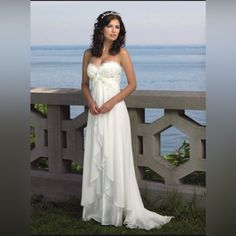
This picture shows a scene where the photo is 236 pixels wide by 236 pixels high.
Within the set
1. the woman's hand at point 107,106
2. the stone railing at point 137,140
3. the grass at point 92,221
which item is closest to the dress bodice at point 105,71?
the woman's hand at point 107,106

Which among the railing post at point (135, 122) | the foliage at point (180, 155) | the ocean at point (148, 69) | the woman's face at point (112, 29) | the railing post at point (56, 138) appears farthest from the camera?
the ocean at point (148, 69)

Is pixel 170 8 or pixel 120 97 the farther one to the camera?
pixel 170 8

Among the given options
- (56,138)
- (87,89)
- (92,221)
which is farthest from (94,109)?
(56,138)

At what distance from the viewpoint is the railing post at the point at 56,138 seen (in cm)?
473

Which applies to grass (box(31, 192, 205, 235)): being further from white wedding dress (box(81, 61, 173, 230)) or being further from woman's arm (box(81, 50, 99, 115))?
woman's arm (box(81, 50, 99, 115))

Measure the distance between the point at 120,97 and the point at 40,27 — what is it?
32.6 feet

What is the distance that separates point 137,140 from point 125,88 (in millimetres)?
630

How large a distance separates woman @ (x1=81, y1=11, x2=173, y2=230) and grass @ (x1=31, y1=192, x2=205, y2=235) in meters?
0.09

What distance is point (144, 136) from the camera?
439cm

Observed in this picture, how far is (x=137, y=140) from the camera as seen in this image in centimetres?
445

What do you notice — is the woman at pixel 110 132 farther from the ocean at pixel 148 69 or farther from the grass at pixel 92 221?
the ocean at pixel 148 69

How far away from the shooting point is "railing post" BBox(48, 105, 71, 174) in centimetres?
473

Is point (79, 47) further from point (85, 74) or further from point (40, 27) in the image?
point (85, 74)

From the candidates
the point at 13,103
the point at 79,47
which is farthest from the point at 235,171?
the point at 79,47
